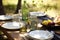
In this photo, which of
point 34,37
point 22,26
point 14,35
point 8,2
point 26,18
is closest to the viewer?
point 34,37

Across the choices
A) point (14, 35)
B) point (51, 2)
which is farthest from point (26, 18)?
point (51, 2)

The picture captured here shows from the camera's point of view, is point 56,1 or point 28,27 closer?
point 28,27

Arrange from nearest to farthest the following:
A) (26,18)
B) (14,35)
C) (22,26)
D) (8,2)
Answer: (14,35) < (22,26) < (26,18) < (8,2)

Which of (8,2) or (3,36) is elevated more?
(8,2)

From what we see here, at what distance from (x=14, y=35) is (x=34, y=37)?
0.24 meters

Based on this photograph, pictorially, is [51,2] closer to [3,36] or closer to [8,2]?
[8,2]

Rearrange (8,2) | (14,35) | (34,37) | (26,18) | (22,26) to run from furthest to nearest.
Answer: (8,2)
(26,18)
(22,26)
(14,35)
(34,37)

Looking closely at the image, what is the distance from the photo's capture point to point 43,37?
1318 millimetres

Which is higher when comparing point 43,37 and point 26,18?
point 26,18

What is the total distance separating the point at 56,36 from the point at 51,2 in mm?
3353

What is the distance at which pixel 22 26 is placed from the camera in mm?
1566

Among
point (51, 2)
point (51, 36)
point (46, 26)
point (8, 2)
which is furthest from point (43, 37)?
point (51, 2)

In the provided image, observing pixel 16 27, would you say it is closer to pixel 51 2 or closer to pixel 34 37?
pixel 34 37

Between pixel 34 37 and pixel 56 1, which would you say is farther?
pixel 56 1
